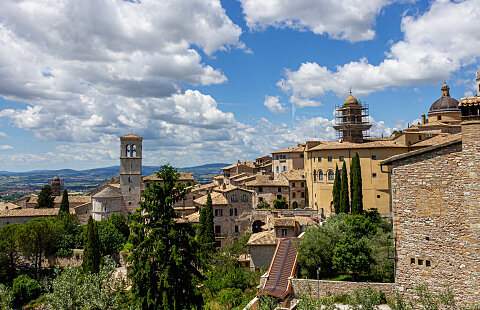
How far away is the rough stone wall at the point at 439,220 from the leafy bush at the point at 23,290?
4476 centimetres

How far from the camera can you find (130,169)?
6631 cm

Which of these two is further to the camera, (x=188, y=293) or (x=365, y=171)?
(x=365, y=171)

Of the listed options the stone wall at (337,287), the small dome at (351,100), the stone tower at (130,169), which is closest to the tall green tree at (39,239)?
the stone tower at (130,169)

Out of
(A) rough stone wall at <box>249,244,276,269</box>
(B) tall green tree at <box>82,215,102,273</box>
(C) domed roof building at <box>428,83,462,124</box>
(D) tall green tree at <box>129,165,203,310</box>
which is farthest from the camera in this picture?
(C) domed roof building at <box>428,83,462,124</box>

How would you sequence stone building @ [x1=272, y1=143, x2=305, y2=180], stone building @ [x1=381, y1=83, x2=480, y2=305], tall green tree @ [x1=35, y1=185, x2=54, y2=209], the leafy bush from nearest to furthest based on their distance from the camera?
stone building @ [x1=381, y1=83, x2=480, y2=305] < the leafy bush < stone building @ [x1=272, y1=143, x2=305, y2=180] < tall green tree @ [x1=35, y1=185, x2=54, y2=209]

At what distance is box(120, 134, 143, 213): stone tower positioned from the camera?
65250 mm

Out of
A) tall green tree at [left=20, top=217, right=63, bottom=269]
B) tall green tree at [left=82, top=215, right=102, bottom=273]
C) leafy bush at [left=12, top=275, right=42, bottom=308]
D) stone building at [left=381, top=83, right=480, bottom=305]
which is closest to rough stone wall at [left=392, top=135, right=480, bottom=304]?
stone building at [left=381, top=83, right=480, bottom=305]

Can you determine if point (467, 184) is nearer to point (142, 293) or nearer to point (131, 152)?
point (142, 293)

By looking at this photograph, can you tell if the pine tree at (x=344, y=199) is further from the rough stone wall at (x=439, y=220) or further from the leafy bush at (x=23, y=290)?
the leafy bush at (x=23, y=290)

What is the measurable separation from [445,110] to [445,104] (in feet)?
5.32

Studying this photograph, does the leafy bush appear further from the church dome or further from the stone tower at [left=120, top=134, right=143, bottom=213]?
the church dome

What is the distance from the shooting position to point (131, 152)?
66.6 metres

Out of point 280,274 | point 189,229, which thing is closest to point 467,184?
point 189,229

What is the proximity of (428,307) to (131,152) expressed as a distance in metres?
62.1
